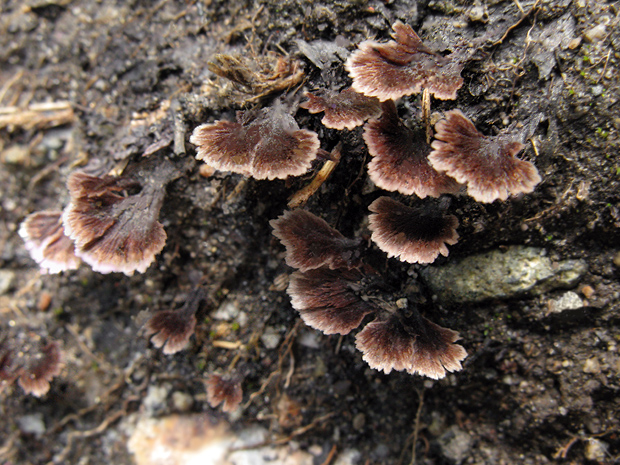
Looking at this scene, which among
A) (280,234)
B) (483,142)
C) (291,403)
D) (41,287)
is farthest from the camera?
(41,287)

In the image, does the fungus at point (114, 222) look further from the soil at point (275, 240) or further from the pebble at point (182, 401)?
the pebble at point (182, 401)

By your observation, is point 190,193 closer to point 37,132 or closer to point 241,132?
point 241,132

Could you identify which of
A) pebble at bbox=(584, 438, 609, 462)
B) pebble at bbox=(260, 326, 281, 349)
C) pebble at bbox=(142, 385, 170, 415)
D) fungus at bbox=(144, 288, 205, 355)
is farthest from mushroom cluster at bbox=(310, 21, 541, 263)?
pebble at bbox=(142, 385, 170, 415)

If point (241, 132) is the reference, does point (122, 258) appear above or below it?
below

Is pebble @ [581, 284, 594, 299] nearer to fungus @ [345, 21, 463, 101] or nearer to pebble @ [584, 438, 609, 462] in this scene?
pebble @ [584, 438, 609, 462]

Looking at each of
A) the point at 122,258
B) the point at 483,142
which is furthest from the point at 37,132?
the point at 483,142

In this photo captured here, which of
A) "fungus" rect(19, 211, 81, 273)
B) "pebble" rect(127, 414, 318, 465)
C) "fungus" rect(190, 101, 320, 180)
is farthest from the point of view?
"pebble" rect(127, 414, 318, 465)
